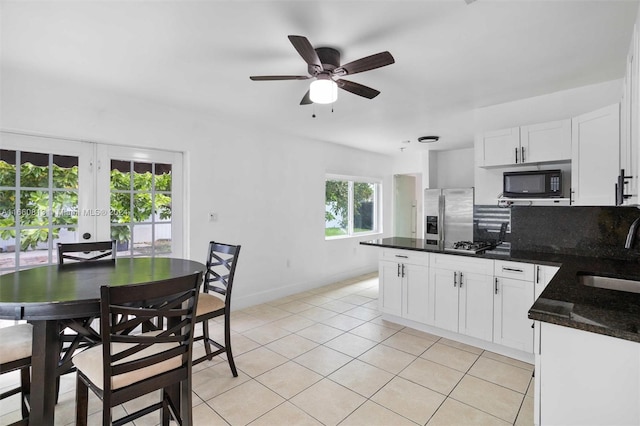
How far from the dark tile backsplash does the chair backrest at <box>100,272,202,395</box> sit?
298 cm

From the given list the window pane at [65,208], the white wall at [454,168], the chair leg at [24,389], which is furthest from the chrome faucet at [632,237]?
the white wall at [454,168]

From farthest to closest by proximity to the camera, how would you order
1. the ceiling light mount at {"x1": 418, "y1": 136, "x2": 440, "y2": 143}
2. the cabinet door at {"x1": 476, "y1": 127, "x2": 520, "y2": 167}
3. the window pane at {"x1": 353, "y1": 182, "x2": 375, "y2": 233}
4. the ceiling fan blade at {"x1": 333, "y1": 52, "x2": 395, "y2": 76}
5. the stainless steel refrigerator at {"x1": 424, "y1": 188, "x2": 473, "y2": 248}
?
the window pane at {"x1": 353, "y1": 182, "x2": 375, "y2": 233}
the stainless steel refrigerator at {"x1": 424, "y1": 188, "x2": 473, "y2": 248}
the ceiling light mount at {"x1": 418, "y1": 136, "x2": 440, "y2": 143}
the cabinet door at {"x1": 476, "y1": 127, "x2": 520, "y2": 167}
the ceiling fan blade at {"x1": 333, "y1": 52, "x2": 395, "y2": 76}

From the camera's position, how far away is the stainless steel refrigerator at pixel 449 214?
5.42 meters

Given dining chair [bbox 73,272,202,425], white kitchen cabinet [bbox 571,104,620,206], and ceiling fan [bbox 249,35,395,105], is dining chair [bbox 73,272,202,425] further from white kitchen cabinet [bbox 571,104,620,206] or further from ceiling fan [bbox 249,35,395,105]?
white kitchen cabinet [bbox 571,104,620,206]

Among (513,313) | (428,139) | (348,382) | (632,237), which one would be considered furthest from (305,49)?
(428,139)

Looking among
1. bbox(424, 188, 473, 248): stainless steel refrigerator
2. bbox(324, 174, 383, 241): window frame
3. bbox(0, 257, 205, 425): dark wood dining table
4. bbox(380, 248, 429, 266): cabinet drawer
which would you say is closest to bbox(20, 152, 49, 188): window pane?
bbox(0, 257, 205, 425): dark wood dining table

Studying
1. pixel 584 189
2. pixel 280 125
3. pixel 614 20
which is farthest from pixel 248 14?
pixel 584 189

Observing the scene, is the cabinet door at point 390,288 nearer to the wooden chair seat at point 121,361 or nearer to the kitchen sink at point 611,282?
the kitchen sink at point 611,282

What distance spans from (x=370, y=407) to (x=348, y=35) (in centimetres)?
242

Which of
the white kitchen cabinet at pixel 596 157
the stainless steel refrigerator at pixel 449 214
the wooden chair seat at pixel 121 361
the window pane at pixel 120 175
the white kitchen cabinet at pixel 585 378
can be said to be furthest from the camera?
the stainless steel refrigerator at pixel 449 214

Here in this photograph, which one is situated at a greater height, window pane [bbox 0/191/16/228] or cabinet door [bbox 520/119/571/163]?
cabinet door [bbox 520/119/571/163]

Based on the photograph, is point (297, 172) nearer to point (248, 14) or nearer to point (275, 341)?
point (275, 341)

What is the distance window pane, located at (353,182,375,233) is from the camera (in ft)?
20.6

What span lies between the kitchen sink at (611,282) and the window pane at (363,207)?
4312 mm
